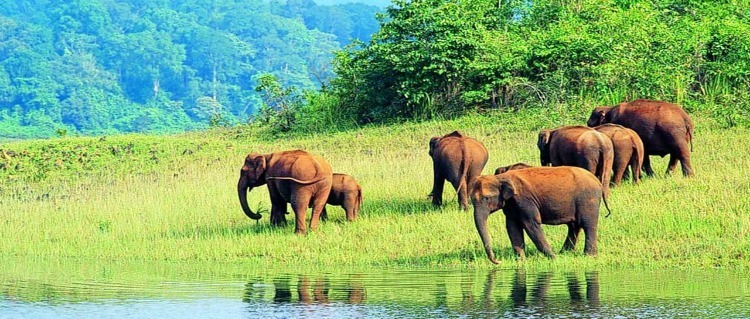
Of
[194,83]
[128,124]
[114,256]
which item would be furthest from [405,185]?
[194,83]

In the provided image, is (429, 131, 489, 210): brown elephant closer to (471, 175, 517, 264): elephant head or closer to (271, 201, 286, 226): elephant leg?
(271, 201, 286, 226): elephant leg

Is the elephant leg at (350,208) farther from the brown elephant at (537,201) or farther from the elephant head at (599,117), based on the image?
the elephant head at (599,117)

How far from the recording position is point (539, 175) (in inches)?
571

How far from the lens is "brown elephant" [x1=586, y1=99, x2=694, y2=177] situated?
1941cm

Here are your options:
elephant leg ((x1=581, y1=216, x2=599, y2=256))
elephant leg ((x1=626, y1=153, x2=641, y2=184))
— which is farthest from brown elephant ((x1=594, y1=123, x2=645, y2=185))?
elephant leg ((x1=581, y1=216, x2=599, y2=256))

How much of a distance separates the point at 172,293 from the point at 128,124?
7229cm

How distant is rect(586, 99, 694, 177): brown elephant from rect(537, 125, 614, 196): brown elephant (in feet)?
6.60

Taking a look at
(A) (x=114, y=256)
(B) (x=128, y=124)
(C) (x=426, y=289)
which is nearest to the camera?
(C) (x=426, y=289)

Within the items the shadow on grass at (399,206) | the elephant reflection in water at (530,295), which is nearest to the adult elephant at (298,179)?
the shadow on grass at (399,206)

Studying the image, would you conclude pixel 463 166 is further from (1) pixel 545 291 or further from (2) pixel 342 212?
(1) pixel 545 291

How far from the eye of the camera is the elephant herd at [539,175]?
14461 millimetres

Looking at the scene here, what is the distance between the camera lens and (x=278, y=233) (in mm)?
17797

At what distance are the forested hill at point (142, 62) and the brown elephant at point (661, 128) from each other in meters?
55.3

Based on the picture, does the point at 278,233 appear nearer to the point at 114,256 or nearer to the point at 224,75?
the point at 114,256
